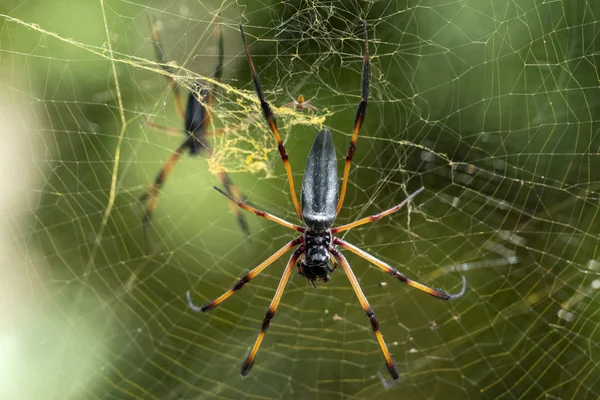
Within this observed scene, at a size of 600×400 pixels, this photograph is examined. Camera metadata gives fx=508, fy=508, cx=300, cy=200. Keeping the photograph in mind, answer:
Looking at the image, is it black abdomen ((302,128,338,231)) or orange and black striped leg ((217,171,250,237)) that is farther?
orange and black striped leg ((217,171,250,237))

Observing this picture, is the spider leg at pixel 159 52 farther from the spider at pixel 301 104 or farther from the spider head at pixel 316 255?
the spider head at pixel 316 255

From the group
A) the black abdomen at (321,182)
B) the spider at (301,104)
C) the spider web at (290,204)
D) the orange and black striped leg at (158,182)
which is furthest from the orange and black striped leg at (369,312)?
the orange and black striped leg at (158,182)

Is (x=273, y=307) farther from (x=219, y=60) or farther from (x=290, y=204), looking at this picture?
(x=219, y=60)

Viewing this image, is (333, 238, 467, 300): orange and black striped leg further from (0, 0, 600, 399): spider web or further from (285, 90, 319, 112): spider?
(285, 90, 319, 112): spider

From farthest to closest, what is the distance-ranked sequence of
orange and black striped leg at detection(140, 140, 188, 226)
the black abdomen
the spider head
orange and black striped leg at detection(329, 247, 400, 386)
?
orange and black striped leg at detection(140, 140, 188, 226)
orange and black striped leg at detection(329, 247, 400, 386)
the spider head
the black abdomen

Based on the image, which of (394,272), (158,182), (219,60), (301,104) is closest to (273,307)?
(394,272)

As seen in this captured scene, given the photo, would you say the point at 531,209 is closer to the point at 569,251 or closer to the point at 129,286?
the point at 569,251

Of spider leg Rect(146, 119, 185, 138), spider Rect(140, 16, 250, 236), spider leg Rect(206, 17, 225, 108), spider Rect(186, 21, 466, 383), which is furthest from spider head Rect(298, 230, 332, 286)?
spider leg Rect(146, 119, 185, 138)

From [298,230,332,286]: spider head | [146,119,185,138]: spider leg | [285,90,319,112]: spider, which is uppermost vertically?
[285,90,319,112]: spider
